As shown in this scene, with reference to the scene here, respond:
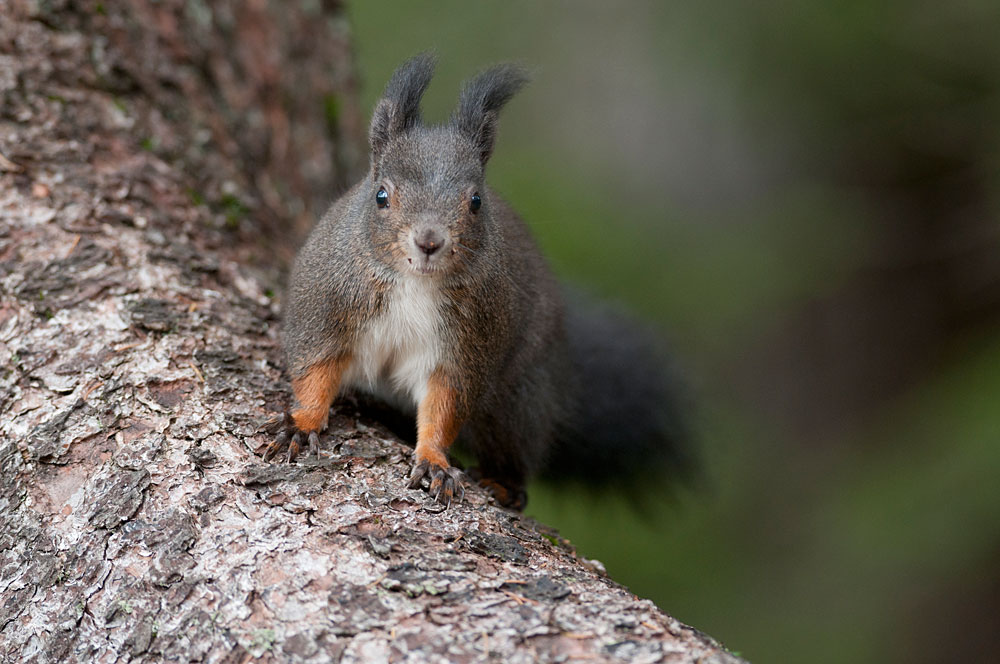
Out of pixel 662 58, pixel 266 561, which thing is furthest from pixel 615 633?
pixel 662 58

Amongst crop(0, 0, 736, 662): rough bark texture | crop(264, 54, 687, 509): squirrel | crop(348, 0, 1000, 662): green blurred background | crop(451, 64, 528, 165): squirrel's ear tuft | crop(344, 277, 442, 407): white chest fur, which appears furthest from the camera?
crop(348, 0, 1000, 662): green blurred background

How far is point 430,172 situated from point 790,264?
3.73 metres

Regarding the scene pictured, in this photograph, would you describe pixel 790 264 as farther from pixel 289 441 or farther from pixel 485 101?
pixel 289 441

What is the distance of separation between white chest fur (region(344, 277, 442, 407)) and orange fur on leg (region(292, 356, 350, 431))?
8 centimetres

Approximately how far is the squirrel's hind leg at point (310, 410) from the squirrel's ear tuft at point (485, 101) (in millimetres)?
790

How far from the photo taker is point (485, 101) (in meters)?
2.93

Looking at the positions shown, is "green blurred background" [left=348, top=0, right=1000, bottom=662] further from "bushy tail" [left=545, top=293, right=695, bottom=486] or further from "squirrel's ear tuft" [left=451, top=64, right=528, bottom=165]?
"squirrel's ear tuft" [left=451, top=64, right=528, bottom=165]

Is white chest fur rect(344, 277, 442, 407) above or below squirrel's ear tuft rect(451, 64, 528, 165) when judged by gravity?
below

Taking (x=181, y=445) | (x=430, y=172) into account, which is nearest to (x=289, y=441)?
(x=181, y=445)

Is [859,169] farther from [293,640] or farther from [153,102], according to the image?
[293,640]

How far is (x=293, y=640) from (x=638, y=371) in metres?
2.32

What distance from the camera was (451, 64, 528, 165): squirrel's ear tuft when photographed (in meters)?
2.93

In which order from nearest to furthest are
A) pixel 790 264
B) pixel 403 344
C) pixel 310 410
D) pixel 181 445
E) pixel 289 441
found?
pixel 181 445 < pixel 289 441 < pixel 310 410 < pixel 403 344 < pixel 790 264

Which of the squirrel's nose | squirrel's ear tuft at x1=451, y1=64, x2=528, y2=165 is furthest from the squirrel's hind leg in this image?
squirrel's ear tuft at x1=451, y1=64, x2=528, y2=165
